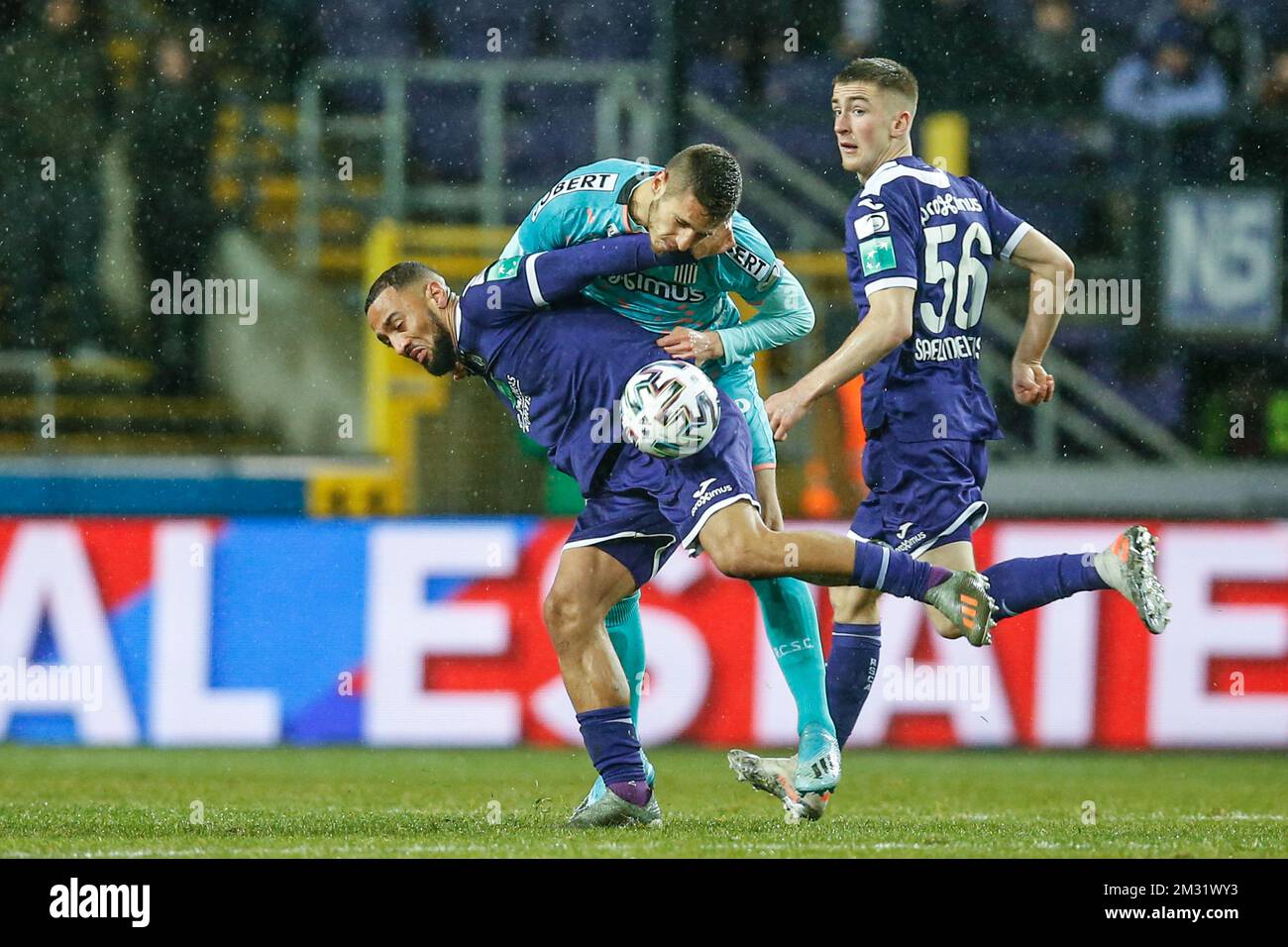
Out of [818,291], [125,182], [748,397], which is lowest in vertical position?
[748,397]

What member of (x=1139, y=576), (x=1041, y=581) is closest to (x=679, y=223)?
(x=1041, y=581)

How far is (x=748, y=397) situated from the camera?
5207mm

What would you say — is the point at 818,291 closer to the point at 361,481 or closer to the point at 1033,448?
the point at 1033,448

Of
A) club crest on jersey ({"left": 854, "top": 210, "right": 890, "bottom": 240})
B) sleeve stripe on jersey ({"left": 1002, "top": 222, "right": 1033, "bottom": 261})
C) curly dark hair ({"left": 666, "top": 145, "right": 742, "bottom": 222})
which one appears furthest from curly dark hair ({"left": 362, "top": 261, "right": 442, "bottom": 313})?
sleeve stripe on jersey ({"left": 1002, "top": 222, "right": 1033, "bottom": 261})

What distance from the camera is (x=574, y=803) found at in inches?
222

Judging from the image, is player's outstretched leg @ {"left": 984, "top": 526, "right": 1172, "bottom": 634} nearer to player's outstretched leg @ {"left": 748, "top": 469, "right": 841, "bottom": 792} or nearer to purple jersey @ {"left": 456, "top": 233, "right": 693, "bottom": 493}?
player's outstretched leg @ {"left": 748, "top": 469, "right": 841, "bottom": 792}

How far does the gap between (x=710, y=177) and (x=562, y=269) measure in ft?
1.49

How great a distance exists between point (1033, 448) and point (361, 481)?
3209 mm

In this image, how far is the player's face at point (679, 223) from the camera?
4.63m

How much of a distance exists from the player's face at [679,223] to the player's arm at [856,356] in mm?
440

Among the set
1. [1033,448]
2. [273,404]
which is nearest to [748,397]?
[1033,448]

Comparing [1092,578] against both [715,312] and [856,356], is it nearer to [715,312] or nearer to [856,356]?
[856,356]

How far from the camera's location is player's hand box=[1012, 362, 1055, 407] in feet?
17.5

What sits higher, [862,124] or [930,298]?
[862,124]
